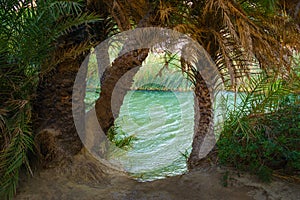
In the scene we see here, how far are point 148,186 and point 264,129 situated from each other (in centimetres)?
114

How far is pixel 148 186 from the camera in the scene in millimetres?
2594

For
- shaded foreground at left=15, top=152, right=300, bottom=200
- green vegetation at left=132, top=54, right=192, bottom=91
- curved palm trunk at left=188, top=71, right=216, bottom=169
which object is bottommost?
shaded foreground at left=15, top=152, right=300, bottom=200

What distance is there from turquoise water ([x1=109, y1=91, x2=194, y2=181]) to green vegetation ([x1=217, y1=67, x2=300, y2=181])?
2.42ft

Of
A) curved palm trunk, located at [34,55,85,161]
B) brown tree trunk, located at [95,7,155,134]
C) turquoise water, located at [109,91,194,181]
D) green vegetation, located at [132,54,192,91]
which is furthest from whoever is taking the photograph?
turquoise water, located at [109,91,194,181]

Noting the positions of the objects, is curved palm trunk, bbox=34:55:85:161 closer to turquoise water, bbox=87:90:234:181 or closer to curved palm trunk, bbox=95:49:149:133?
curved palm trunk, bbox=95:49:149:133

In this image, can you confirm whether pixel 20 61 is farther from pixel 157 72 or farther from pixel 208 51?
pixel 208 51

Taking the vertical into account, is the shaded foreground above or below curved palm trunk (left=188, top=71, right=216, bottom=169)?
below

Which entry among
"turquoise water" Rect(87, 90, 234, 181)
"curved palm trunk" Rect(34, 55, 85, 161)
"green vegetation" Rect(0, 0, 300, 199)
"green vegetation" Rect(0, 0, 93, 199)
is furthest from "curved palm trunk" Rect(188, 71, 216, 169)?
"green vegetation" Rect(0, 0, 93, 199)

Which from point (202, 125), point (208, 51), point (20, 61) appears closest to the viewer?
point (20, 61)

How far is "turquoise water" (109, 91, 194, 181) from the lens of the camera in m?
3.57

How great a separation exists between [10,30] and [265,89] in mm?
2310

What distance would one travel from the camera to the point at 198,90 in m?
3.20

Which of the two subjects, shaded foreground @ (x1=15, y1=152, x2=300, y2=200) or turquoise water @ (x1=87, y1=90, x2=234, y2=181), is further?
turquoise water @ (x1=87, y1=90, x2=234, y2=181)

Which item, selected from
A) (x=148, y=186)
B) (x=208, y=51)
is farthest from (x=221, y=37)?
(x=148, y=186)
